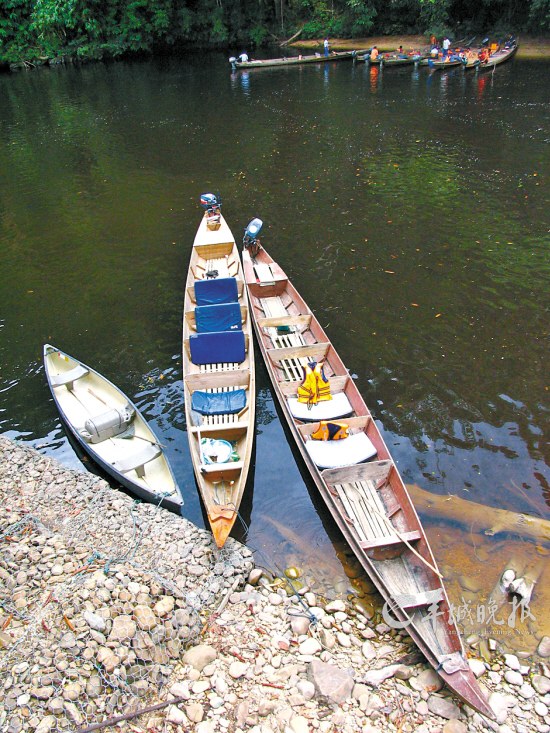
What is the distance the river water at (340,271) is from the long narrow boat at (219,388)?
35.0 inches

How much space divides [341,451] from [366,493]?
3.28ft

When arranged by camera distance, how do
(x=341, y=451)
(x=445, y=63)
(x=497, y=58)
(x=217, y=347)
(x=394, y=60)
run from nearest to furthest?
(x=341, y=451) → (x=217, y=347) → (x=497, y=58) → (x=445, y=63) → (x=394, y=60)

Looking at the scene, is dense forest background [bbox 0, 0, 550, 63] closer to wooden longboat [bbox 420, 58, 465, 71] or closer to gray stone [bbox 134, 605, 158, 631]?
wooden longboat [bbox 420, 58, 465, 71]

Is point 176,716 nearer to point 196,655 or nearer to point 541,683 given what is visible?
point 196,655

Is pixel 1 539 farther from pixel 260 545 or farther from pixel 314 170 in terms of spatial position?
pixel 314 170

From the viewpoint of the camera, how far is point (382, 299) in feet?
51.1

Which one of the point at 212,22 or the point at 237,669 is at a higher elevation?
the point at 212,22

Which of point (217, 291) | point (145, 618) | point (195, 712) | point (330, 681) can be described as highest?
point (217, 291)

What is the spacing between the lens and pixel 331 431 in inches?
406

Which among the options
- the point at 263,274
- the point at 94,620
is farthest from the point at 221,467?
the point at 263,274

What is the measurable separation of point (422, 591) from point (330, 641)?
5.32 feet

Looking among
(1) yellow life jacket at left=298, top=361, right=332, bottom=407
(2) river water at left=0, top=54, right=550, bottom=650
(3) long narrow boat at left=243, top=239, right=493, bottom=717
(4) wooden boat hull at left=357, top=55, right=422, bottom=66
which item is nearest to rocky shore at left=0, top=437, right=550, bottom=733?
(3) long narrow boat at left=243, top=239, right=493, bottom=717

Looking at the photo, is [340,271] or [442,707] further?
[340,271]

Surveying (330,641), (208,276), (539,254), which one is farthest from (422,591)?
(539,254)
